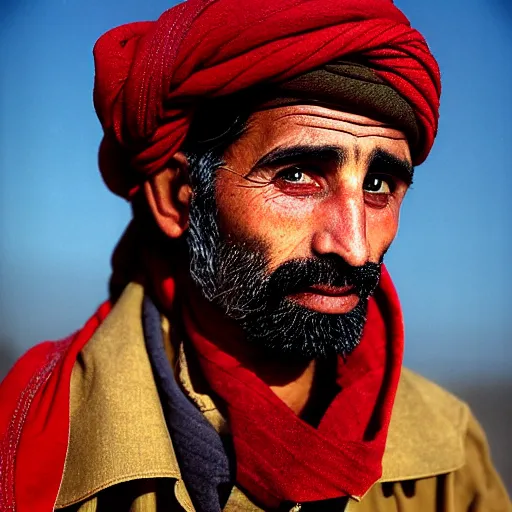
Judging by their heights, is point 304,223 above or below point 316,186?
below

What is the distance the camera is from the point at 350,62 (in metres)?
1.93

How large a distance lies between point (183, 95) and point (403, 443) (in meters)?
1.45

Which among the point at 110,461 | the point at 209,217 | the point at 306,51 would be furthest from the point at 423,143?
the point at 110,461

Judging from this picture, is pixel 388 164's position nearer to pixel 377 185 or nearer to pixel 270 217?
pixel 377 185

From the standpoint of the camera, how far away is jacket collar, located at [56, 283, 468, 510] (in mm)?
1912

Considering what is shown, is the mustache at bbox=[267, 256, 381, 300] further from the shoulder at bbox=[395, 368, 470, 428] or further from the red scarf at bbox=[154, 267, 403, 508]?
the shoulder at bbox=[395, 368, 470, 428]

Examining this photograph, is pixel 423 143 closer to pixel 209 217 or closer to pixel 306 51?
pixel 306 51

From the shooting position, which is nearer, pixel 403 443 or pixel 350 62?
pixel 350 62

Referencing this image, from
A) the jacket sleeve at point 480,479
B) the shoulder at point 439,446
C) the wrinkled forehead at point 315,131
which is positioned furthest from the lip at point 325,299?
the jacket sleeve at point 480,479

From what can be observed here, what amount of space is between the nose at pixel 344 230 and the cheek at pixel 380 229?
0.12 meters

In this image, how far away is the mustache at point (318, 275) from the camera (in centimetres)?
194

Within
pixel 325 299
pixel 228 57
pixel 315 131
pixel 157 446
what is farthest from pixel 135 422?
pixel 228 57

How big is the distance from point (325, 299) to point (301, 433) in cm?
43

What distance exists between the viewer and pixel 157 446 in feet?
6.40
